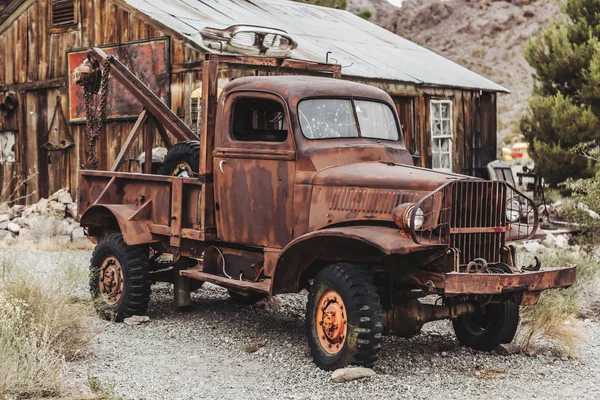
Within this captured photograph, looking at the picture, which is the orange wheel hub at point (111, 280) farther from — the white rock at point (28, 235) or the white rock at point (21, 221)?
the white rock at point (21, 221)

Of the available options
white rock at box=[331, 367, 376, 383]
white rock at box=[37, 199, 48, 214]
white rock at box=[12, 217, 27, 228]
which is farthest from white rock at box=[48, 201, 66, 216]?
white rock at box=[331, 367, 376, 383]

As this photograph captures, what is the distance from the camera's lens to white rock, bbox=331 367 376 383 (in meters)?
6.31

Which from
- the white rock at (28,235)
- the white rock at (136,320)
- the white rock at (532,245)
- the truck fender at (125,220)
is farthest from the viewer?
the white rock at (28,235)

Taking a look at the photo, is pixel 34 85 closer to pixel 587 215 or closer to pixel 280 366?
pixel 587 215

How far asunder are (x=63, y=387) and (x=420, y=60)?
594 inches

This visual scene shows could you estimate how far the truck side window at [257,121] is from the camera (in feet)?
26.3

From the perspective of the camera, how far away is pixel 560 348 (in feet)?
25.1

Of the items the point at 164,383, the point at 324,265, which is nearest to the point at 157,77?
the point at 324,265

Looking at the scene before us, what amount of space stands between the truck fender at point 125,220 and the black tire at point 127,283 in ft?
0.57

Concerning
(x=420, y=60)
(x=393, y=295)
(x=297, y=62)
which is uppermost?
(x=420, y=60)

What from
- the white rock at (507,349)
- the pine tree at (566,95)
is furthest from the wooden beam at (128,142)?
the pine tree at (566,95)

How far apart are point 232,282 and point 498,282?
97.6 inches

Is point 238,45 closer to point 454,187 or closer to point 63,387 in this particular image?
point 454,187

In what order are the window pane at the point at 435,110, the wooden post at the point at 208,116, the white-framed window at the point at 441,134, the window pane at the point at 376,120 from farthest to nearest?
the white-framed window at the point at 441,134 → the window pane at the point at 435,110 → the wooden post at the point at 208,116 → the window pane at the point at 376,120
